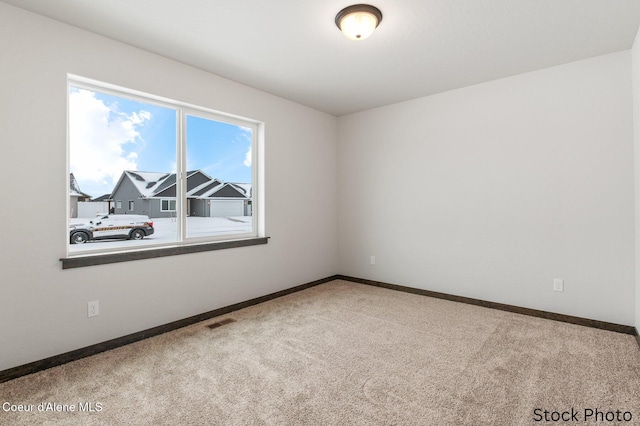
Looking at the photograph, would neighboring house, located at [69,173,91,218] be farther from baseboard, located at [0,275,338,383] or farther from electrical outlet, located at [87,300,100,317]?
baseboard, located at [0,275,338,383]

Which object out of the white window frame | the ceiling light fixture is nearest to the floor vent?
the white window frame

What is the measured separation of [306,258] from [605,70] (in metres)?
3.77

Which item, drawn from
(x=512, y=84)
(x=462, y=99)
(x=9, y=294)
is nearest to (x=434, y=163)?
(x=462, y=99)

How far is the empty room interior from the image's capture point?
207 centimetres

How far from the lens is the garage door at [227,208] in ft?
11.8

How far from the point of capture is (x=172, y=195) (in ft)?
10.6

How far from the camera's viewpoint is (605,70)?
9.59ft

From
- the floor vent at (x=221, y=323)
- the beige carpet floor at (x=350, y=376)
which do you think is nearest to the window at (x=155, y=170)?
the floor vent at (x=221, y=323)

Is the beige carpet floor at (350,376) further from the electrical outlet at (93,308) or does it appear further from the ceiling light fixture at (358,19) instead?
the ceiling light fixture at (358,19)

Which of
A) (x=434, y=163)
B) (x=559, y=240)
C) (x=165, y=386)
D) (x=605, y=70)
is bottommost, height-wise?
(x=165, y=386)

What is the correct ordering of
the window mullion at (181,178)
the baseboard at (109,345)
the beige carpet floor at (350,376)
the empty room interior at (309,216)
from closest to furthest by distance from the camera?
1. the beige carpet floor at (350,376)
2. the empty room interior at (309,216)
3. the baseboard at (109,345)
4. the window mullion at (181,178)

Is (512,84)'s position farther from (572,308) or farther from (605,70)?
(572,308)

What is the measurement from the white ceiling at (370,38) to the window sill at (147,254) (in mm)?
1789

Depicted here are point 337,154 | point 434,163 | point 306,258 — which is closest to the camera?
point 434,163
